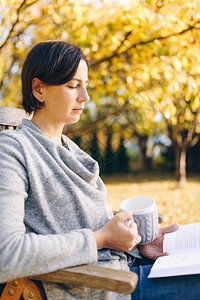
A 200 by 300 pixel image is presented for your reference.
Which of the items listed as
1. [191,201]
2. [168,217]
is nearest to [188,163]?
[191,201]

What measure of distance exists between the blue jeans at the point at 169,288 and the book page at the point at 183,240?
238mm

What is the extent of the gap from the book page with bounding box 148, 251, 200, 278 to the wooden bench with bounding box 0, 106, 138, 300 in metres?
0.25

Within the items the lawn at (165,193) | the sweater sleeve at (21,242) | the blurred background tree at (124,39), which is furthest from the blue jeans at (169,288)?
the lawn at (165,193)

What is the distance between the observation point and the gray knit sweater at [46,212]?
104cm

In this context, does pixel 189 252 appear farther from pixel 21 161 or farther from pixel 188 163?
pixel 188 163

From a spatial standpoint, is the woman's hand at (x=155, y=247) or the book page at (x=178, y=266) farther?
the woman's hand at (x=155, y=247)

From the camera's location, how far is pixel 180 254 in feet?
4.59

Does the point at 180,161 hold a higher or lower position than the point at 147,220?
lower

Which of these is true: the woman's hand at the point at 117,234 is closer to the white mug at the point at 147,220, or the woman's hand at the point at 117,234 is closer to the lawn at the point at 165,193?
the white mug at the point at 147,220

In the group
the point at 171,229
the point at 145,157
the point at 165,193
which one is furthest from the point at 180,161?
the point at 171,229

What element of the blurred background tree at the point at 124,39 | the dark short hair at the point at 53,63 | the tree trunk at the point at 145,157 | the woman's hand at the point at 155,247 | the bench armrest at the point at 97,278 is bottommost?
the tree trunk at the point at 145,157

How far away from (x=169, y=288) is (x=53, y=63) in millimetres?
1075

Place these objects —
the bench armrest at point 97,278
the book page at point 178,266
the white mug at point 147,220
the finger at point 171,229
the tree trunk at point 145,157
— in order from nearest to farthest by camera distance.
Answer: the bench armrest at point 97,278
the book page at point 178,266
the white mug at point 147,220
the finger at point 171,229
the tree trunk at point 145,157

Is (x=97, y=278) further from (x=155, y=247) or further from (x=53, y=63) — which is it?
(x=53, y=63)
